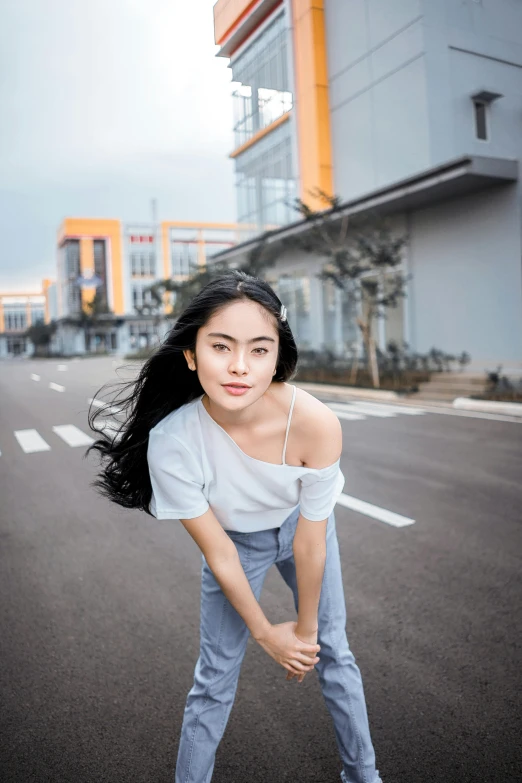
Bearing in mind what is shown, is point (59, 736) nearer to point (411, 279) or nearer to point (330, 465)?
point (330, 465)

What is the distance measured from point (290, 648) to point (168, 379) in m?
0.88

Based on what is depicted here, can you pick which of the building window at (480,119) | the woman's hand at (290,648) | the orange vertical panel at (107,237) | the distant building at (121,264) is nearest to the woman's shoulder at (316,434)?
the woman's hand at (290,648)

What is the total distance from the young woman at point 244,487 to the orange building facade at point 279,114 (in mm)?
1054

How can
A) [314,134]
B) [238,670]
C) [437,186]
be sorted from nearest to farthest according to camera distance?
1. [238,670]
2. [437,186]
3. [314,134]

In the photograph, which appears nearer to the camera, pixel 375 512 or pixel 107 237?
pixel 375 512

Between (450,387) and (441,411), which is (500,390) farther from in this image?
(441,411)

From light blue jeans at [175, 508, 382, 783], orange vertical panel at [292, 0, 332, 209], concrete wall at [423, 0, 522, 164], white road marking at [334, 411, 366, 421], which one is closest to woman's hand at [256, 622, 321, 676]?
light blue jeans at [175, 508, 382, 783]

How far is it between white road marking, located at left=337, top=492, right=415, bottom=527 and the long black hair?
10.9 feet

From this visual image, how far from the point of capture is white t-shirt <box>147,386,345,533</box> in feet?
5.55

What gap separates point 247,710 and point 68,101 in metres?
2.39

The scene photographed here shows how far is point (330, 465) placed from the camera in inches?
66.6

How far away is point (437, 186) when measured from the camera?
603 inches

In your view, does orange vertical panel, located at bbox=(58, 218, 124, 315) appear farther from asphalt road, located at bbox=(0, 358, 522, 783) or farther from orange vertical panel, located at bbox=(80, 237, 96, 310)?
asphalt road, located at bbox=(0, 358, 522, 783)

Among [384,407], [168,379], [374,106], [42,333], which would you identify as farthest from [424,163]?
[42,333]
